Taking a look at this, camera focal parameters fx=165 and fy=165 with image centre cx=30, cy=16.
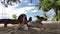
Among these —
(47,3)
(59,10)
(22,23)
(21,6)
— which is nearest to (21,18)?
(22,23)

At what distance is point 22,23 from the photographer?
10.1 ft

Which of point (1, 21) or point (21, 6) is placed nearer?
point (1, 21)

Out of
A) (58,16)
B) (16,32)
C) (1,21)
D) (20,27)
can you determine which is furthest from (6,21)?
(58,16)

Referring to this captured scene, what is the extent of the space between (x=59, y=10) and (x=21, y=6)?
3.46m

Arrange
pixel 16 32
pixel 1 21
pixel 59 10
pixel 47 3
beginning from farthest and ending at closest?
pixel 59 10
pixel 47 3
pixel 1 21
pixel 16 32

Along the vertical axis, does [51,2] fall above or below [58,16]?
above

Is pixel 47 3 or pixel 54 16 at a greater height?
pixel 47 3

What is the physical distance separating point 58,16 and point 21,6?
3253 millimetres

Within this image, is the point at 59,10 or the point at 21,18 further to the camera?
the point at 59,10

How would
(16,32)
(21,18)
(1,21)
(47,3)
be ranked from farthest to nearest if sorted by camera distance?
(47,3), (1,21), (21,18), (16,32)

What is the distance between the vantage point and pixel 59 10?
32.8 feet

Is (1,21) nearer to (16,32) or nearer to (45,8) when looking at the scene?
(16,32)

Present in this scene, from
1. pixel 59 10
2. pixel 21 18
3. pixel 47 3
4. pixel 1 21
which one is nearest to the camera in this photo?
pixel 21 18

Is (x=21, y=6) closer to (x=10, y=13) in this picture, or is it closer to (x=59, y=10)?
(x=10, y=13)
